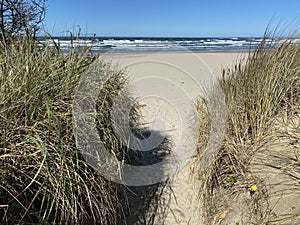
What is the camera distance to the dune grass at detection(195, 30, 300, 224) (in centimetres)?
261

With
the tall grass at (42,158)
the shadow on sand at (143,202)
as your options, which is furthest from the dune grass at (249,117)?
the tall grass at (42,158)

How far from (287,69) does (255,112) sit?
745 mm

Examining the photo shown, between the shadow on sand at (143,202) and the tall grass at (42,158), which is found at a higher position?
the tall grass at (42,158)

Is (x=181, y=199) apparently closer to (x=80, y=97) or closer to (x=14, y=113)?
(x=80, y=97)

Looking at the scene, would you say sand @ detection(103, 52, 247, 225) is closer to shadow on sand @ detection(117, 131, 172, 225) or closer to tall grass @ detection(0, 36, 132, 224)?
shadow on sand @ detection(117, 131, 172, 225)

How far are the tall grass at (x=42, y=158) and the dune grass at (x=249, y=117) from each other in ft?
3.39

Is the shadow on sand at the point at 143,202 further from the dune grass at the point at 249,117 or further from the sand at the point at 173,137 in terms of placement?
the dune grass at the point at 249,117

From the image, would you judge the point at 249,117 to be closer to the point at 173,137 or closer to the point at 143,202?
the point at 143,202

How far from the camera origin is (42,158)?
1.69 metres

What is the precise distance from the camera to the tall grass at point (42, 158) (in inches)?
63.4

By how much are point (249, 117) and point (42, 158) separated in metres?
2.08

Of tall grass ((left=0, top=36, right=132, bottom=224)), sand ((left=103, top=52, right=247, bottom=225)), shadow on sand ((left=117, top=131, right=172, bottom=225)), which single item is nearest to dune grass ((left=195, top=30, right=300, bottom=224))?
sand ((left=103, top=52, right=247, bottom=225))

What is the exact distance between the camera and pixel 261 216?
2115 millimetres

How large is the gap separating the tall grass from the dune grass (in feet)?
3.39
